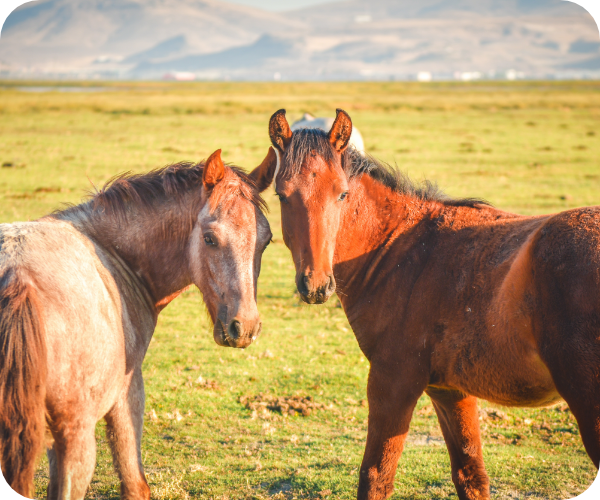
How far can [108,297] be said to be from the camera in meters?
3.21

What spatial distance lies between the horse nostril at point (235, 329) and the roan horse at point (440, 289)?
0.54m

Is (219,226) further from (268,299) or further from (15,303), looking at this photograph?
(268,299)

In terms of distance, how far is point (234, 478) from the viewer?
4.47 metres

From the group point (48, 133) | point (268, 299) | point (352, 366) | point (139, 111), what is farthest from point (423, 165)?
point (139, 111)

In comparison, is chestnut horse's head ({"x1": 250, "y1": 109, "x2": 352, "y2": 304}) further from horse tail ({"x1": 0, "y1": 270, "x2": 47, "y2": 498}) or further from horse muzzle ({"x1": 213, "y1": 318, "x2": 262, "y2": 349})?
horse tail ({"x1": 0, "y1": 270, "x2": 47, "y2": 498})

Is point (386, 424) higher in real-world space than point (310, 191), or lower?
lower

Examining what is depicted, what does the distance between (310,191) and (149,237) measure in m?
1.13

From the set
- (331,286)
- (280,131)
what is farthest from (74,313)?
(280,131)

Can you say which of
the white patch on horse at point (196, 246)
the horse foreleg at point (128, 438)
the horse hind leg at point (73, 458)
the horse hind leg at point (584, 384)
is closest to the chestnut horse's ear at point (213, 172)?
the white patch on horse at point (196, 246)

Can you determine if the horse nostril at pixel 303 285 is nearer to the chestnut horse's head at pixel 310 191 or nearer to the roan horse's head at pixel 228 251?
the chestnut horse's head at pixel 310 191

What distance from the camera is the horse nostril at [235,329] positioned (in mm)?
3170

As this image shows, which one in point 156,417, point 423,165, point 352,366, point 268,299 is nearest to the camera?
point 156,417

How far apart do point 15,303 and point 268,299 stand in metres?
6.60

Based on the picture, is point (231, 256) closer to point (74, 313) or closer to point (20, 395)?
point (74, 313)
